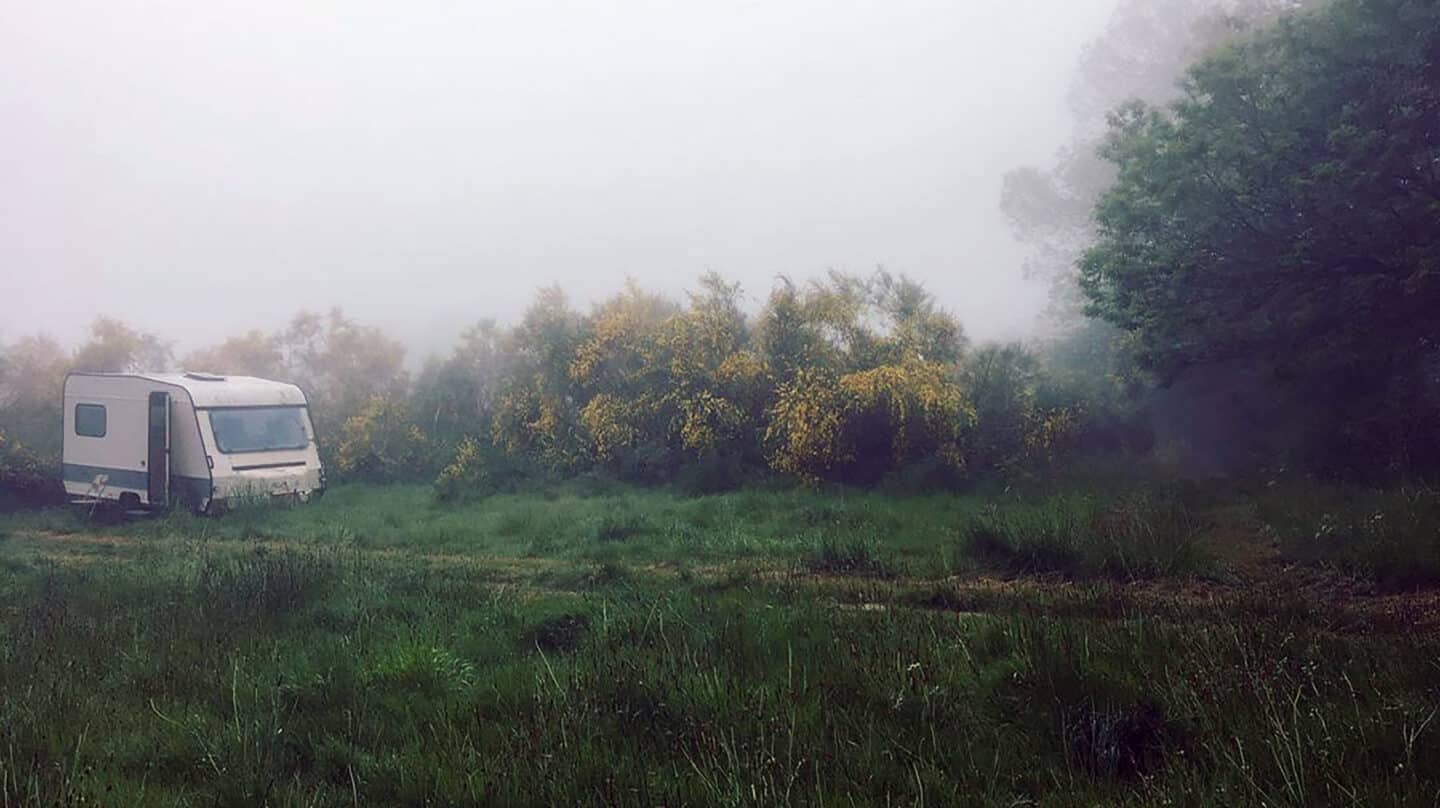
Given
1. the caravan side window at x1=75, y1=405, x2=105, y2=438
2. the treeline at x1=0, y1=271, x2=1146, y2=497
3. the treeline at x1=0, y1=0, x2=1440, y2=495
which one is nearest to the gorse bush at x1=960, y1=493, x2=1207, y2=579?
the treeline at x1=0, y1=0, x2=1440, y2=495

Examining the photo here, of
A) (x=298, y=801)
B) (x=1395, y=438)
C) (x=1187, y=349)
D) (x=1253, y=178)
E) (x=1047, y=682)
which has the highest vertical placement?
(x=1253, y=178)

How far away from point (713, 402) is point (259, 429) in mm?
8663

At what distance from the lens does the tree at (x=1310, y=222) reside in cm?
1169

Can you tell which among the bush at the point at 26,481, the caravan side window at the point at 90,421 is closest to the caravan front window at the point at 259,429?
the caravan side window at the point at 90,421

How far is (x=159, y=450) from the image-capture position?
56.1 ft

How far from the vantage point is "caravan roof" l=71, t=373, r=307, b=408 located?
17.1 m

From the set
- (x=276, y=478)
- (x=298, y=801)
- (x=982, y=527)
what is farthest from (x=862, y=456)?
(x=298, y=801)

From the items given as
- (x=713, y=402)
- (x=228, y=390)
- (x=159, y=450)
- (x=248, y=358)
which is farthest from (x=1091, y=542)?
(x=248, y=358)

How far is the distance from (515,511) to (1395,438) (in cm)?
1261

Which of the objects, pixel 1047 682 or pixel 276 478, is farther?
pixel 276 478

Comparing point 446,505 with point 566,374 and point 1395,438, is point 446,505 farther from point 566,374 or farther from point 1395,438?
point 1395,438

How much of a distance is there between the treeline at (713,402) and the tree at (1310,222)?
332 centimetres

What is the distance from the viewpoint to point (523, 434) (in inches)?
875

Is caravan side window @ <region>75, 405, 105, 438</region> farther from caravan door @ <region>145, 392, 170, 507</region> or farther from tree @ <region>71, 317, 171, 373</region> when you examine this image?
tree @ <region>71, 317, 171, 373</region>
